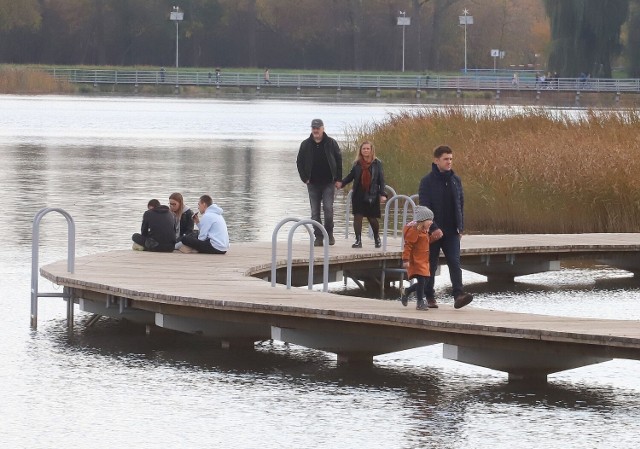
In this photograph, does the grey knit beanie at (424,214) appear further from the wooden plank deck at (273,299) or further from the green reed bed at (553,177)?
the green reed bed at (553,177)

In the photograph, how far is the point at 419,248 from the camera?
13.6 meters

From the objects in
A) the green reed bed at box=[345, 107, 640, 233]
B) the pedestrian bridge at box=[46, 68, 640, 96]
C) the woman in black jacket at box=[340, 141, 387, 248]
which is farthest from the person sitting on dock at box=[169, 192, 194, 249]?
the pedestrian bridge at box=[46, 68, 640, 96]

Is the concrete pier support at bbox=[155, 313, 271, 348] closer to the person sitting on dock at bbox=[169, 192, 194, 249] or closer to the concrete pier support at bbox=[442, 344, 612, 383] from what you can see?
the concrete pier support at bbox=[442, 344, 612, 383]

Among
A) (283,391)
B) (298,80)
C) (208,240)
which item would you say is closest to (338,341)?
(283,391)

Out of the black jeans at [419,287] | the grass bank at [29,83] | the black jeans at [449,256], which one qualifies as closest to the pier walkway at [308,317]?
the black jeans at [419,287]

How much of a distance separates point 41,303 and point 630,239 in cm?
841

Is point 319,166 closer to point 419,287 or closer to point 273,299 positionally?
point 273,299

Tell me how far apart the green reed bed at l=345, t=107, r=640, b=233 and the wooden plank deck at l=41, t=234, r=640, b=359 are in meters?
6.31

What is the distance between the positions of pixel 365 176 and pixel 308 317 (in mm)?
5289

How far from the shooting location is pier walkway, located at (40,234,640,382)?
12.7 meters

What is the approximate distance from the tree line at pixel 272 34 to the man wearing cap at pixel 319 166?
11260cm

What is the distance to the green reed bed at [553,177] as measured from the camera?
24.6 metres

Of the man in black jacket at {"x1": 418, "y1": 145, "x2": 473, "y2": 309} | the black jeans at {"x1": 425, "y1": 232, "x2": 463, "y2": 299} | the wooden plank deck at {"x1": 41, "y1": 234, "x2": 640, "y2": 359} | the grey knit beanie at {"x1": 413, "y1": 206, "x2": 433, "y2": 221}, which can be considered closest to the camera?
the wooden plank deck at {"x1": 41, "y1": 234, "x2": 640, "y2": 359}

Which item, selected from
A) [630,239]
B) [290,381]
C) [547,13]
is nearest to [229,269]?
[290,381]
